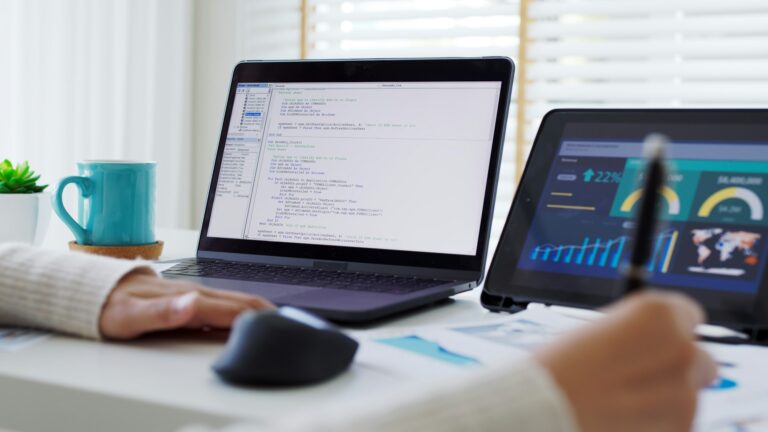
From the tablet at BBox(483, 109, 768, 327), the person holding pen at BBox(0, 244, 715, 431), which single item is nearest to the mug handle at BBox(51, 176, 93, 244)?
the tablet at BBox(483, 109, 768, 327)

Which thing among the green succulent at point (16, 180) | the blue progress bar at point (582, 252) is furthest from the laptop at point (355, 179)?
the green succulent at point (16, 180)

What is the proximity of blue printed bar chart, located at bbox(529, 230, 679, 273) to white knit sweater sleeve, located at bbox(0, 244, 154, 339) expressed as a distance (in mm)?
395

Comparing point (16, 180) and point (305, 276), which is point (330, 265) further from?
point (16, 180)

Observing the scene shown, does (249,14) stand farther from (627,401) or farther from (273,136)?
(627,401)

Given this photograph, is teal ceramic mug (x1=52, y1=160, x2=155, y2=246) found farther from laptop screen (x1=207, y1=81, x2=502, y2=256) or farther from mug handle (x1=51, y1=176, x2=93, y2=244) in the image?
laptop screen (x1=207, y1=81, x2=502, y2=256)

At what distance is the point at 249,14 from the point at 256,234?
6.40 ft

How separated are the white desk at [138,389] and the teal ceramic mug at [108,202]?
401 millimetres

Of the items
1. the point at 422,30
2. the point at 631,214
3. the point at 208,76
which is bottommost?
the point at 631,214

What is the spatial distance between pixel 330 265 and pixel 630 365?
2.08ft

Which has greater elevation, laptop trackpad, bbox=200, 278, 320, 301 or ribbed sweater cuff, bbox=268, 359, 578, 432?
ribbed sweater cuff, bbox=268, 359, 578, 432

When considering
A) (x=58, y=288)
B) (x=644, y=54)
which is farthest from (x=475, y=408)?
(x=644, y=54)

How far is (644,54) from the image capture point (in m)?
2.58

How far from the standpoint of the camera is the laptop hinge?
3.33 feet

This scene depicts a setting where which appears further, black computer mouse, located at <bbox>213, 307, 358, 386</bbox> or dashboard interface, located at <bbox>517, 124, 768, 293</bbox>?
dashboard interface, located at <bbox>517, 124, 768, 293</bbox>
